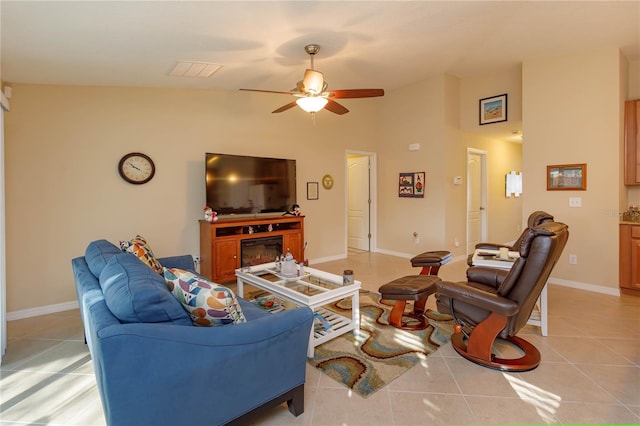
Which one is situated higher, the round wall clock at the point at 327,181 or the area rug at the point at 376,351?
the round wall clock at the point at 327,181

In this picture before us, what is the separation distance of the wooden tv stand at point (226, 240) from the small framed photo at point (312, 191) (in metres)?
0.96

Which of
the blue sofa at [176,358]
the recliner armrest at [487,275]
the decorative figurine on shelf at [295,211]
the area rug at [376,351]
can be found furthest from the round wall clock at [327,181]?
the blue sofa at [176,358]

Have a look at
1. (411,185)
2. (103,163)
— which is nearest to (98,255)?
(103,163)

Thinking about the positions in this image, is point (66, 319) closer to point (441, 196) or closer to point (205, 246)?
point (205, 246)

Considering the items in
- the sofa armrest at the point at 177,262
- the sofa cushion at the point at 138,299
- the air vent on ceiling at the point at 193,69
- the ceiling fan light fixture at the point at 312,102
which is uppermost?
the air vent on ceiling at the point at 193,69

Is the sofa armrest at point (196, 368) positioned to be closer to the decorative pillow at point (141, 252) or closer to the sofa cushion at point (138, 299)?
the sofa cushion at point (138, 299)

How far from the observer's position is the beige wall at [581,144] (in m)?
4.00

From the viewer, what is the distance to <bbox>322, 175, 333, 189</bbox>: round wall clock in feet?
→ 19.1

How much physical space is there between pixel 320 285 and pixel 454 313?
110 cm

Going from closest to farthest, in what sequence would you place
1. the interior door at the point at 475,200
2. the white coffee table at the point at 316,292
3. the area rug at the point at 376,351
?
1. the area rug at the point at 376,351
2. the white coffee table at the point at 316,292
3. the interior door at the point at 475,200

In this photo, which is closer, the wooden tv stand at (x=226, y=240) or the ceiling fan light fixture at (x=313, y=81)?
the ceiling fan light fixture at (x=313, y=81)

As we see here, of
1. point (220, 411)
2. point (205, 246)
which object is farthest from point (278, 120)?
point (220, 411)

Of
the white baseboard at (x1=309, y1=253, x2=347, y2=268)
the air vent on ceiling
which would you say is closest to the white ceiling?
the air vent on ceiling

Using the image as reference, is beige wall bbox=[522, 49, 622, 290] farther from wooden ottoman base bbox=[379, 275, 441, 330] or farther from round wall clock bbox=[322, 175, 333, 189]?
round wall clock bbox=[322, 175, 333, 189]
